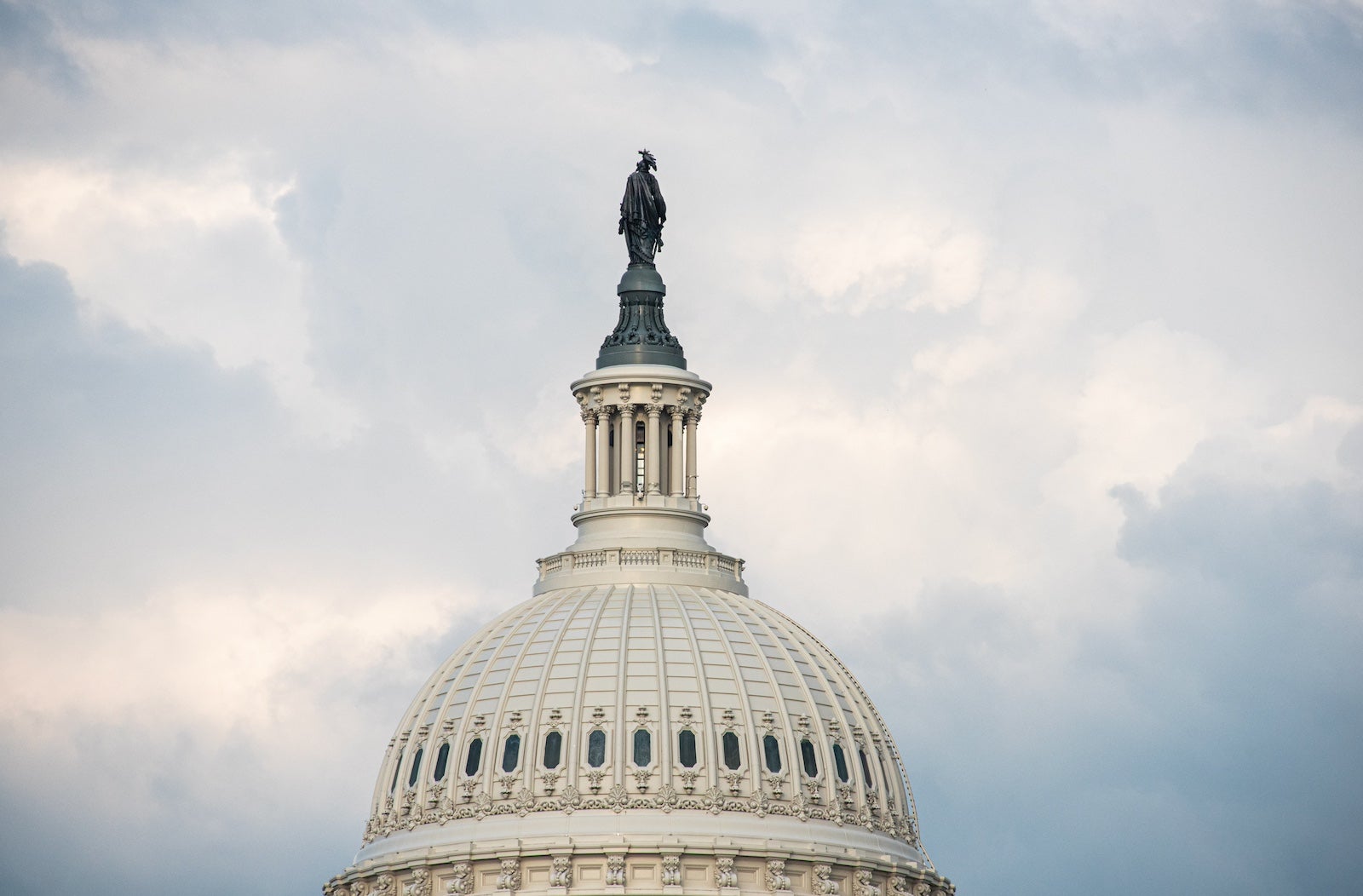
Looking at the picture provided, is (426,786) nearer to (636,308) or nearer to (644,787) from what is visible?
(644,787)

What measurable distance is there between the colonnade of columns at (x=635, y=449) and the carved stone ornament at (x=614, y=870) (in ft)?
66.2

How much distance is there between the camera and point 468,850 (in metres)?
159

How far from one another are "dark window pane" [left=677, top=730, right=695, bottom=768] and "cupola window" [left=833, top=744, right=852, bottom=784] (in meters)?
6.20

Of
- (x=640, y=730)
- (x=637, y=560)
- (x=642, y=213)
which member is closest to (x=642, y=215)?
(x=642, y=213)

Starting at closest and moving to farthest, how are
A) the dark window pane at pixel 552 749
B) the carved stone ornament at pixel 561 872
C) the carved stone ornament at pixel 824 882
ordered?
the carved stone ornament at pixel 561 872 < the carved stone ornament at pixel 824 882 < the dark window pane at pixel 552 749

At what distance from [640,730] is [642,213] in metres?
27.2

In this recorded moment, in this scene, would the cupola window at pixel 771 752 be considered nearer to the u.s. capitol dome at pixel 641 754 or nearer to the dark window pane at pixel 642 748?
the u.s. capitol dome at pixel 641 754

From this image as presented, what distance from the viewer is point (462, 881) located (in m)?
159

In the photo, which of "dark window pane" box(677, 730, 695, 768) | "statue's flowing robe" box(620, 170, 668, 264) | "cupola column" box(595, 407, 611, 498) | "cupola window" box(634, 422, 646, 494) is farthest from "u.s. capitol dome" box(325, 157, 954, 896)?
"statue's flowing robe" box(620, 170, 668, 264)

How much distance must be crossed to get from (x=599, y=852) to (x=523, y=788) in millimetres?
4242

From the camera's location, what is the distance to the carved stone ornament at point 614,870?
158m

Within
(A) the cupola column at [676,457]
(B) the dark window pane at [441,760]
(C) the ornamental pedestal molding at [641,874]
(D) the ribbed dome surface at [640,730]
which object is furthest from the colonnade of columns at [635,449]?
(C) the ornamental pedestal molding at [641,874]

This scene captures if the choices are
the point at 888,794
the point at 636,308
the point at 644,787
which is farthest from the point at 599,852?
the point at 636,308

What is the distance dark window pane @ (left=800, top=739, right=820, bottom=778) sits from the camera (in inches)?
6398
